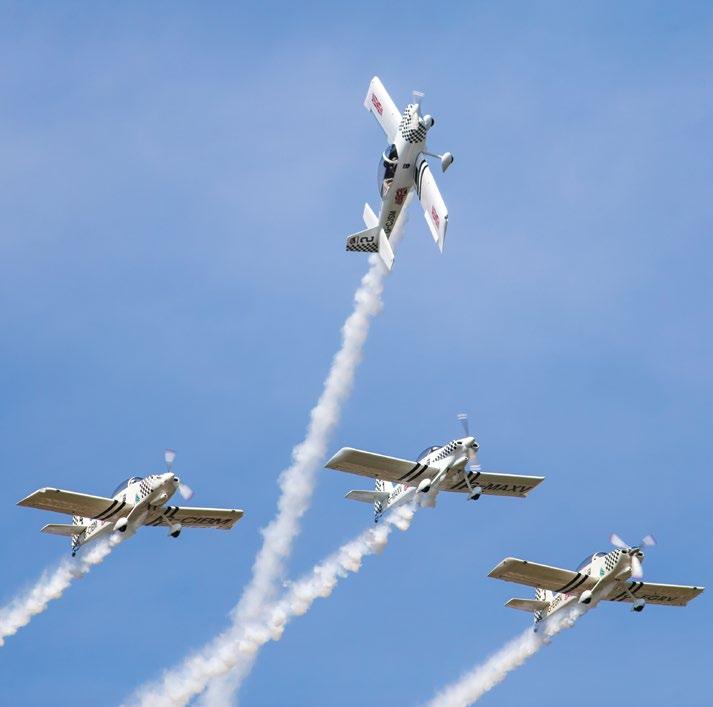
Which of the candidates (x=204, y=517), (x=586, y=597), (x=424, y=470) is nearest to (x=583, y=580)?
(x=586, y=597)

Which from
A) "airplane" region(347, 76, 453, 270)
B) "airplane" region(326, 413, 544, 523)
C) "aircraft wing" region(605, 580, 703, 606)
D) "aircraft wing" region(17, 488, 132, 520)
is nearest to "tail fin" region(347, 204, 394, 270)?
"airplane" region(347, 76, 453, 270)

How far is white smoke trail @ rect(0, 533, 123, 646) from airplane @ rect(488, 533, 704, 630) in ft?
53.2

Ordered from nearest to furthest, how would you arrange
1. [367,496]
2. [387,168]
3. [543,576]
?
[543,576] → [387,168] → [367,496]

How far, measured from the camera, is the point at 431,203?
118375mm

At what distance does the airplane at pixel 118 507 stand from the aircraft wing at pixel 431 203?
14200mm

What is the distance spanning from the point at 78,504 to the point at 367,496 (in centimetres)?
1220

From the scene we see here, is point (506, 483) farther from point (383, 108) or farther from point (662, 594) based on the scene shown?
point (383, 108)

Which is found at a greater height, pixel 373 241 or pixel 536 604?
pixel 373 241

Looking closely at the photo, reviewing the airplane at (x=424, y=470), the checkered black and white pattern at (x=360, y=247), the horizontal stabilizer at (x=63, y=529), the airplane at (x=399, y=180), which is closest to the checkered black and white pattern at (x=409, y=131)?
the airplane at (x=399, y=180)

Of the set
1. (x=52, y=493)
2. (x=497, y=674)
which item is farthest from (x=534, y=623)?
(x=52, y=493)

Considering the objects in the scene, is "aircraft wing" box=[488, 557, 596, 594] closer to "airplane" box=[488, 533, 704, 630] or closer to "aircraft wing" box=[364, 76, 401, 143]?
"airplane" box=[488, 533, 704, 630]

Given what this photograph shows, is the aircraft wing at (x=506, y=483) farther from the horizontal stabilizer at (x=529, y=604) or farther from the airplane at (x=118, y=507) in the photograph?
the airplane at (x=118, y=507)

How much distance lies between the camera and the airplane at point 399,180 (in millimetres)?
118438

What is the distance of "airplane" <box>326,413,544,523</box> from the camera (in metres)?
116
